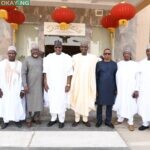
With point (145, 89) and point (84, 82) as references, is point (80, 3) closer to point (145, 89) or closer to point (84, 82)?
point (84, 82)

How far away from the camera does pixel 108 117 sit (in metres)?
8.56

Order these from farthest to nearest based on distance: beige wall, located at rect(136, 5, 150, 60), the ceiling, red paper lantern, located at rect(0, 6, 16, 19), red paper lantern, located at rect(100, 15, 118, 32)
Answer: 1. beige wall, located at rect(136, 5, 150, 60)
2. the ceiling
3. red paper lantern, located at rect(100, 15, 118, 32)
4. red paper lantern, located at rect(0, 6, 16, 19)

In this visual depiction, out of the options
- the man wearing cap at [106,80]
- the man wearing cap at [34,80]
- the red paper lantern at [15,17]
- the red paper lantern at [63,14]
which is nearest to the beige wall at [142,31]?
the red paper lantern at [63,14]

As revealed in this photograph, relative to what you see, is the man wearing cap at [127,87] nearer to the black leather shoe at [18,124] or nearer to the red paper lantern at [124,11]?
the black leather shoe at [18,124]

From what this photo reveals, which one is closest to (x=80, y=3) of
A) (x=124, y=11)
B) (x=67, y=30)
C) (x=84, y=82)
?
(x=67, y=30)

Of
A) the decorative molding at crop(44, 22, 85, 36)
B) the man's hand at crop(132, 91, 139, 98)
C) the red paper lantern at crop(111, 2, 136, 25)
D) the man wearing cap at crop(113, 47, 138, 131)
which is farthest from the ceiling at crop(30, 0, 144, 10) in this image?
the man's hand at crop(132, 91, 139, 98)

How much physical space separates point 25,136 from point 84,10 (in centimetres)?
825

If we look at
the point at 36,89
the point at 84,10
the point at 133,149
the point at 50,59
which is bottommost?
the point at 133,149

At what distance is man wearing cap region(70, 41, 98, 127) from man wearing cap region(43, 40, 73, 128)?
0.16m

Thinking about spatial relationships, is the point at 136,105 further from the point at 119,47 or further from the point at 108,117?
the point at 119,47

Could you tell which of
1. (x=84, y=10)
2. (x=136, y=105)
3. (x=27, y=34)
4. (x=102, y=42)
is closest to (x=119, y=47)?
(x=102, y=42)

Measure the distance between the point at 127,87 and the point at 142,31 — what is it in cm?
647

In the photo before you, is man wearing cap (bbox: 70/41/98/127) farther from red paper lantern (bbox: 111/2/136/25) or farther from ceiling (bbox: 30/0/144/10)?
ceiling (bbox: 30/0/144/10)

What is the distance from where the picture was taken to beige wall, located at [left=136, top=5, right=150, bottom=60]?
14.2 metres
